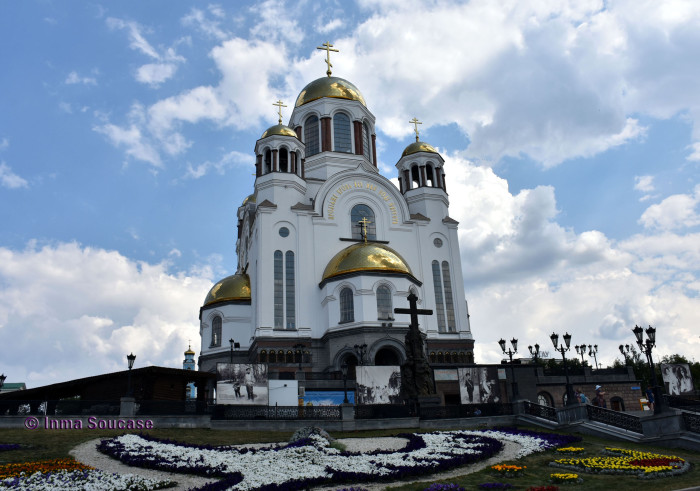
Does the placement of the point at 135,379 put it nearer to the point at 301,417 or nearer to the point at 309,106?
the point at 301,417

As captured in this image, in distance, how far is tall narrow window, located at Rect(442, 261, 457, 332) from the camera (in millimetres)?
38194

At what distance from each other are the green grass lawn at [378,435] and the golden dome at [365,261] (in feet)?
50.6

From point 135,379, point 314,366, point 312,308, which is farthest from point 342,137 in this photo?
point 135,379

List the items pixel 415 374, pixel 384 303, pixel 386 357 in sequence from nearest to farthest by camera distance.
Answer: pixel 415 374
pixel 386 357
pixel 384 303

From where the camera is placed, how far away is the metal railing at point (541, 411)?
68.8 feet

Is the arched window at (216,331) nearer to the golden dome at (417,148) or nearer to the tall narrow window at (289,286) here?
the tall narrow window at (289,286)

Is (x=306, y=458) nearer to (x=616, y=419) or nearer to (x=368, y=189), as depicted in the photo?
(x=616, y=419)

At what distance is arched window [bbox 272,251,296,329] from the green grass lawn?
16.2m

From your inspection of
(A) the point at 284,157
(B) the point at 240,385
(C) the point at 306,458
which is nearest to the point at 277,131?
(A) the point at 284,157

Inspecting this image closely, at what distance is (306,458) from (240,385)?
38.0 ft

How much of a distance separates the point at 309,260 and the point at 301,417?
57.4 feet

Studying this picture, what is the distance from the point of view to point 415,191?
43.0 metres

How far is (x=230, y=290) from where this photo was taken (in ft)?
133

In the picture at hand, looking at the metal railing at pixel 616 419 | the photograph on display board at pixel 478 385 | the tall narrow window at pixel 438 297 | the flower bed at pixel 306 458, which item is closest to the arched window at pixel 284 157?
the tall narrow window at pixel 438 297
